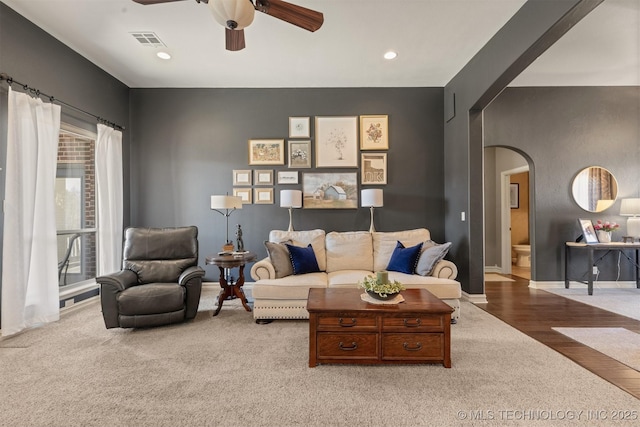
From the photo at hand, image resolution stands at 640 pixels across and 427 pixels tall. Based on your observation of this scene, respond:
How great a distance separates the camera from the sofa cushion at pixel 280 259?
3.32 metres

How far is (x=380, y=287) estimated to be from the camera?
7.48ft

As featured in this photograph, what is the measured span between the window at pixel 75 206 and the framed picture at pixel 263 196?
2177 mm

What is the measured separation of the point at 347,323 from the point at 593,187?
4971mm

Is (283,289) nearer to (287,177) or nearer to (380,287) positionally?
(380,287)

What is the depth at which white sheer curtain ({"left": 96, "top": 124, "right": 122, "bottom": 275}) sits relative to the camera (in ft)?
12.6

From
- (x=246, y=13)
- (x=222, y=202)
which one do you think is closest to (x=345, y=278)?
(x=222, y=202)

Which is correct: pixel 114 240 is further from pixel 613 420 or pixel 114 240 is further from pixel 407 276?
pixel 613 420

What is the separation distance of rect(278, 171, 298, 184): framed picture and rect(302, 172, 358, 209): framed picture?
18cm

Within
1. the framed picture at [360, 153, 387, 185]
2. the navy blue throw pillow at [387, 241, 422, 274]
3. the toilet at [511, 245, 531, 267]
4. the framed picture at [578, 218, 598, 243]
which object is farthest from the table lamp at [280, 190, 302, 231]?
the toilet at [511, 245, 531, 267]

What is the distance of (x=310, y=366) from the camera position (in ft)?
6.98

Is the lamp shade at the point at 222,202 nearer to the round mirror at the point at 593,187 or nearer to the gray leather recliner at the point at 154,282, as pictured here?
the gray leather recliner at the point at 154,282

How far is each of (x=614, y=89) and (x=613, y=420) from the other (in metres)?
5.29

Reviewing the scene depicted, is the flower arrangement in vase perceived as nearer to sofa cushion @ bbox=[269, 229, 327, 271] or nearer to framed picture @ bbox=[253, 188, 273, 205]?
sofa cushion @ bbox=[269, 229, 327, 271]

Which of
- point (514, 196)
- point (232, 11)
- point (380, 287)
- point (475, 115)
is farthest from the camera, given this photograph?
point (514, 196)
